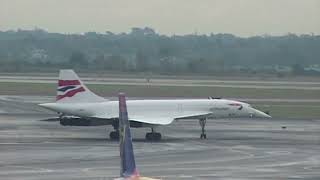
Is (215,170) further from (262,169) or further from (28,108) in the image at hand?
(28,108)

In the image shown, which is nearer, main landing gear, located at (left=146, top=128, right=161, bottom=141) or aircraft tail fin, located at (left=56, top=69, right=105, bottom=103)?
main landing gear, located at (left=146, top=128, right=161, bottom=141)

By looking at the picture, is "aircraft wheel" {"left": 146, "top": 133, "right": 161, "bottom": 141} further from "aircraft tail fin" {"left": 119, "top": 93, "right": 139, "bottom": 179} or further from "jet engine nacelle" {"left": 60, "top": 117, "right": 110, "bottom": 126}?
"aircraft tail fin" {"left": 119, "top": 93, "right": 139, "bottom": 179}

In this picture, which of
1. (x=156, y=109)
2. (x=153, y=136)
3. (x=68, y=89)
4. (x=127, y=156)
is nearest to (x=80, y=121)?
(x=68, y=89)

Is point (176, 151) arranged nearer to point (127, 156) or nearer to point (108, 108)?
point (108, 108)

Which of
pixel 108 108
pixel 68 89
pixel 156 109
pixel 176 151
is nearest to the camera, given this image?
pixel 176 151

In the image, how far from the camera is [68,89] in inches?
2544

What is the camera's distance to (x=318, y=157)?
170 ft

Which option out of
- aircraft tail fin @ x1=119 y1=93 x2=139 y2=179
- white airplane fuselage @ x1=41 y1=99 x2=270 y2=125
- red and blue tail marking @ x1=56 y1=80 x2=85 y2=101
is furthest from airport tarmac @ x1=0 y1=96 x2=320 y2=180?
aircraft tail fin @ x1=119 y1=93 x2=139 y2=179

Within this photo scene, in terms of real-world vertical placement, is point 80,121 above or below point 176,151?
above

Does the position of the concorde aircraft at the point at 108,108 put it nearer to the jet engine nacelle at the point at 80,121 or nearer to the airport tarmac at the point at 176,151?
the jet engine nacelle at the point at 80,121

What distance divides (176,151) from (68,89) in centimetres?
1326

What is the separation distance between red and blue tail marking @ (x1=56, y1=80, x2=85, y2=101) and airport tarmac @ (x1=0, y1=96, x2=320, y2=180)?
2.86m

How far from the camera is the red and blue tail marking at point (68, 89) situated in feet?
212

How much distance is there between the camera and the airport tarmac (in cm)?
4309
